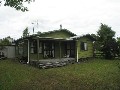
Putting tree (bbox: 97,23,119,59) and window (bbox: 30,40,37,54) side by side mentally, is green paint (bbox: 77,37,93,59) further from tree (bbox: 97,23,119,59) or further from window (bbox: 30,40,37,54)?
window (bbox: 30,40,37,54)

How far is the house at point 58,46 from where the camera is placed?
28203mm

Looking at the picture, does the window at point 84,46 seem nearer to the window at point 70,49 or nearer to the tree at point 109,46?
the window at point 70,49

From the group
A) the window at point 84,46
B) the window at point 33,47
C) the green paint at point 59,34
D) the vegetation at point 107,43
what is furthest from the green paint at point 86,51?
the window at point 33,47

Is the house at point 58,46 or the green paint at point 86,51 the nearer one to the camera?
the house at point 58,46

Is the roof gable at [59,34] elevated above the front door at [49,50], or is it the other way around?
the roof gable at [59,34]

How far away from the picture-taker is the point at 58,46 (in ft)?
101

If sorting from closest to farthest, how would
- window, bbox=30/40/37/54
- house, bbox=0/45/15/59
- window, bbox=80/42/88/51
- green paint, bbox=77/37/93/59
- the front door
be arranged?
window, bbox=30/40/37/54, the front door, green paint, bbox=77/37/93/59, window, bbox=80/42/88/51, house, bbox=0/45/15/59

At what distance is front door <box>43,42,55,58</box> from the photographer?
94.9 ft

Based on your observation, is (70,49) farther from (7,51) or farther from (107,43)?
(7,51)

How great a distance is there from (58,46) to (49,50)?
197 cm

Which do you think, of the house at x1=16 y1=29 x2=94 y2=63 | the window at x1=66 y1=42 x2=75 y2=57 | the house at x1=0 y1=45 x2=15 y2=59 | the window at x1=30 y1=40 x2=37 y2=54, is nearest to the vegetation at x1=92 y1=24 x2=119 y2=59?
the house at x1=16 y1=29 x2=94 y2=63

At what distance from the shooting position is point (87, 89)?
12.4 metres

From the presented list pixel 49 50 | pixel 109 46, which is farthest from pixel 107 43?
pixel 49 50

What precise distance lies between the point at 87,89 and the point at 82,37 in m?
18.6
